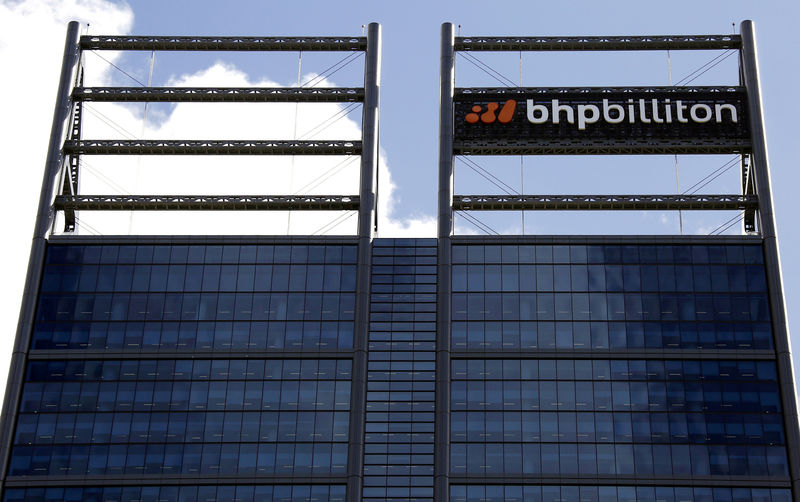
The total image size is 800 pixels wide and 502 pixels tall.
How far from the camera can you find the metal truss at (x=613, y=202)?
362 ft

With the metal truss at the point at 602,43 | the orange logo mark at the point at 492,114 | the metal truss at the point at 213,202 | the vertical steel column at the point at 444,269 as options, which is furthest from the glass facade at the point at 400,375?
the metal truss at the point at 602,43

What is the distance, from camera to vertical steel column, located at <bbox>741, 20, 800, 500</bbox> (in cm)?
9988

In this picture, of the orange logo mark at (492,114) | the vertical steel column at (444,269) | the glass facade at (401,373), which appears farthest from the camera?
the orange logo mark at (492,114)

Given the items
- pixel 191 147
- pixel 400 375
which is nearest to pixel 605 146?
pixel 400 375

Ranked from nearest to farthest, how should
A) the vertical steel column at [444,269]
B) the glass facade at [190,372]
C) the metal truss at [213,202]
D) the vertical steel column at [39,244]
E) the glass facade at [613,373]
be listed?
the glass facade at [613,373] < the vertical steel column at [444,269] < the glass facade at [190,372] < the vertical steel column at [39,244] < the metal truss at [213,202]

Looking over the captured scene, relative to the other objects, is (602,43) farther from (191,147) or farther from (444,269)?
(191,147)

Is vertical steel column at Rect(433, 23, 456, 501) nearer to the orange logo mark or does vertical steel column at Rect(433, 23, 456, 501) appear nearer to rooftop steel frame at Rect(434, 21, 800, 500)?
rooftop steel frame at Rect(434, 21, 800, 500)

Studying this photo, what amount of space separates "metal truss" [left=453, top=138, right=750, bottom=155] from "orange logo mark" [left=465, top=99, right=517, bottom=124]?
206 cm

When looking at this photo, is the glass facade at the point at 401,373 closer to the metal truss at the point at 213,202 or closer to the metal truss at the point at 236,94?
the metal truss at the point at 213,202

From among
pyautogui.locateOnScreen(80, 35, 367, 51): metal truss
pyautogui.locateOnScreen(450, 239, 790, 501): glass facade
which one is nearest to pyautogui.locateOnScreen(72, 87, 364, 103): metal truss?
pyautogui.locateOnScreen(80, 35, 367, 51): metal truss

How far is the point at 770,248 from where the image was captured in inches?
4227

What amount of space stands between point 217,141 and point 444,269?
24.5 m

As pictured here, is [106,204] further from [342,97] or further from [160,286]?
[342,97]

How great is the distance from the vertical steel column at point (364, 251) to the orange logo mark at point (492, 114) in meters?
8.77
